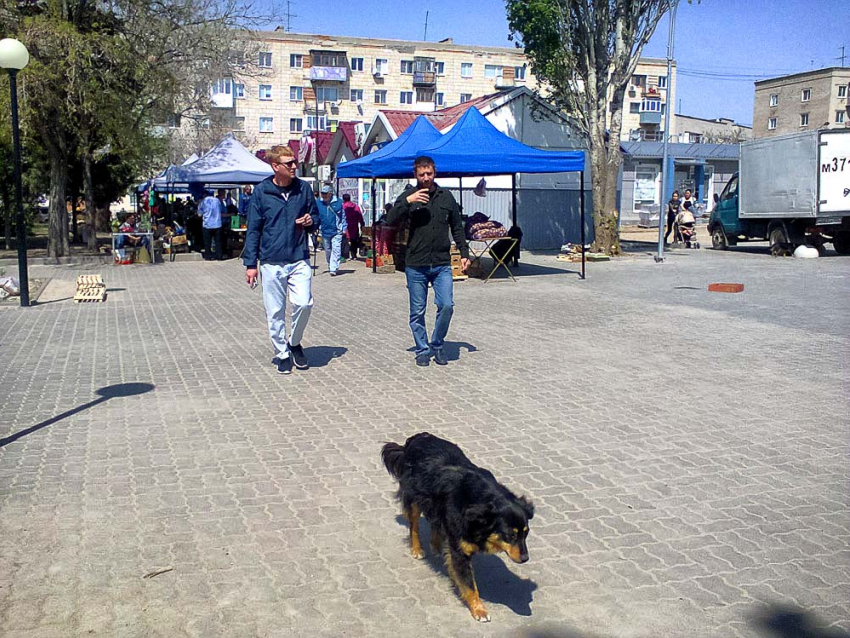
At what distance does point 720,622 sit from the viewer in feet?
10.9

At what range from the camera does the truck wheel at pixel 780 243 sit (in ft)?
75.9

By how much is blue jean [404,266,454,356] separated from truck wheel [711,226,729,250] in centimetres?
2078

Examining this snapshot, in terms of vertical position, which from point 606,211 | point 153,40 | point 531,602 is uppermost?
point 153,40

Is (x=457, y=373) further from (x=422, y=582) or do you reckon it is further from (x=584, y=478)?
(x=422, y=582)

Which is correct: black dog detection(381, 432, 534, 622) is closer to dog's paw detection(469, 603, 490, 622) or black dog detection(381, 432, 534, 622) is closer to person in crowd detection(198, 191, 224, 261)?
dog's paw detection(469, 603, 490, 622)

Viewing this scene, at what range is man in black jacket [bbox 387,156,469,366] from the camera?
7.75 m

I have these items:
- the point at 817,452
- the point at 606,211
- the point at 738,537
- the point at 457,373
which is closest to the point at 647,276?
the point at 606,211

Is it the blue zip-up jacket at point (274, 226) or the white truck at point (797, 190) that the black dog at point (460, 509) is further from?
the white truck at point (797, 190)

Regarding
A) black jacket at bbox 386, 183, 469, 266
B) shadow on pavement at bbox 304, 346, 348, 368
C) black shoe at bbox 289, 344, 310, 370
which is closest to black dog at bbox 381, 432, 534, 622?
black jacket at bbox 386, 183, 469, 266

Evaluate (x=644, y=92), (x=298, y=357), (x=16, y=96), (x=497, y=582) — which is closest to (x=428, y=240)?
(x=298, y=357)

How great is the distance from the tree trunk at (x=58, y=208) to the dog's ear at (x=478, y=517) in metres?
20.8

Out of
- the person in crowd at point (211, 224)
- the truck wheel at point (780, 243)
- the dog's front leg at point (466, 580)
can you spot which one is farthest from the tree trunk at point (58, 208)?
the dog's front leg at point (466, 580)

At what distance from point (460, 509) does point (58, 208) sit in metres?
21.0

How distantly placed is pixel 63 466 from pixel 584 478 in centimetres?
333
